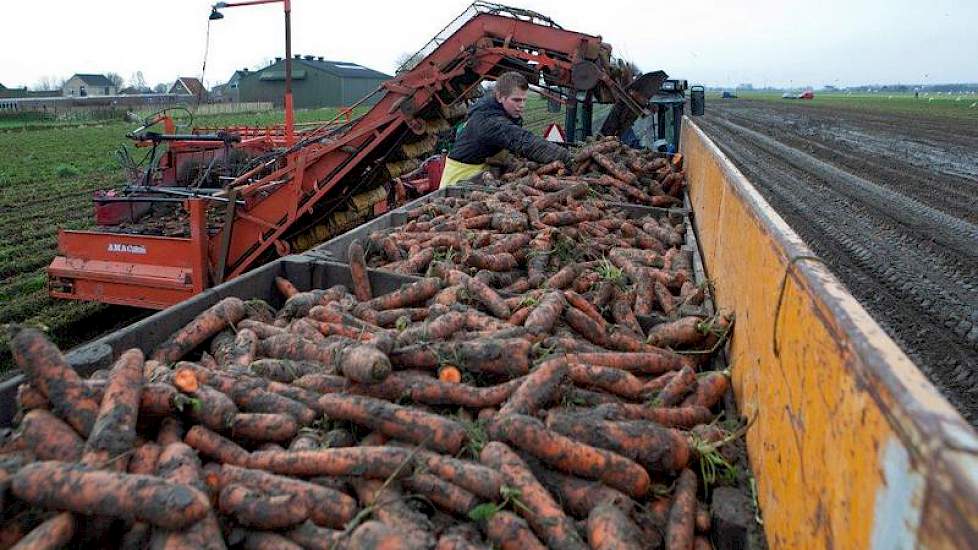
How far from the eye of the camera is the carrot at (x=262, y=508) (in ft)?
8.16

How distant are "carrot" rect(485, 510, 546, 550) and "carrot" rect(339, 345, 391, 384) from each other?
92 cm

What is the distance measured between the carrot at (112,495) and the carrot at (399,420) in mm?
861

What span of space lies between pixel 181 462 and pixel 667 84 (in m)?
13.3

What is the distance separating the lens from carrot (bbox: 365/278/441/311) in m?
4.75

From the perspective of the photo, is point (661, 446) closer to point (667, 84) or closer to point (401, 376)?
point (401, 376)

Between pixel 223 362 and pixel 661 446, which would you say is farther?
pixel 223 362

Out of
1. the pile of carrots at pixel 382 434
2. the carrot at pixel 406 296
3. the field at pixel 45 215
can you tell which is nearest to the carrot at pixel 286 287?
the pile of carrots at pixel 382 434

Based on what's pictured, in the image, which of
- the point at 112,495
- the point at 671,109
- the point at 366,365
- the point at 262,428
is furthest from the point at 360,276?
the point at 671,109

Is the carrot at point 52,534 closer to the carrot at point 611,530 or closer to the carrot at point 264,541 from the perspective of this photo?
the carrot at point 264,541

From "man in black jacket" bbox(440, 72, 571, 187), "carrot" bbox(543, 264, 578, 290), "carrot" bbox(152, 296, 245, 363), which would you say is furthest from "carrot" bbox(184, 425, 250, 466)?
"man in black jacket" bbox(440, 72, 571, 187)

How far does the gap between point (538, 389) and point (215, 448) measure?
1.47 m

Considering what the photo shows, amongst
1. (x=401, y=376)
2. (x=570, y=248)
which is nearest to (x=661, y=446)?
(x=401, y=376)

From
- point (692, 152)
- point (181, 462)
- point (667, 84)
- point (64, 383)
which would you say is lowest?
point (181, 462)

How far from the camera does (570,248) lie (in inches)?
230
